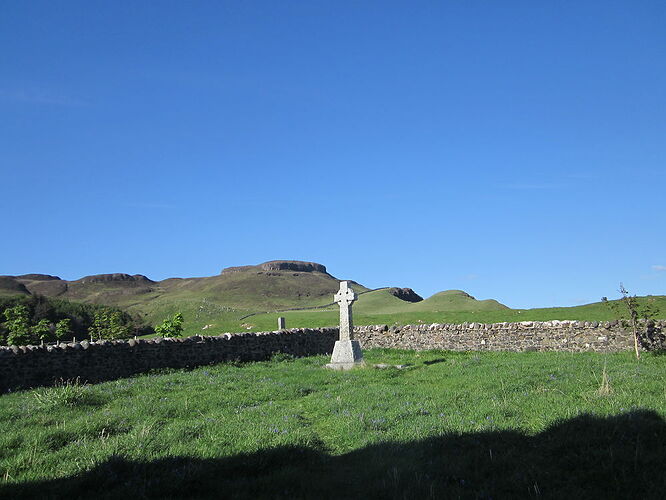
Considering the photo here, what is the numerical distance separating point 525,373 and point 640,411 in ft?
17.5

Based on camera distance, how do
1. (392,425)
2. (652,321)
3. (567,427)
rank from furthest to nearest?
(652,321)
(392,425)
(567,427)

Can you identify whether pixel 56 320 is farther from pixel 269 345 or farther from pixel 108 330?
pixel 269 345

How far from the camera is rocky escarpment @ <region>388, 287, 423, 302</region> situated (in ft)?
399

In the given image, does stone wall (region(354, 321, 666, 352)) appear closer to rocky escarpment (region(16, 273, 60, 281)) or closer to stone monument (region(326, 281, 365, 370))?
stone monument (region(326, 281, 365, 370))

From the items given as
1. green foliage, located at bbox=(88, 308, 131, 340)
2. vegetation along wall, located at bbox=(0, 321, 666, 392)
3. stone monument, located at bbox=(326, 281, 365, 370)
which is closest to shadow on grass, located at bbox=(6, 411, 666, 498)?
stone monument, located at bbox=(326, 281, 365, 370)

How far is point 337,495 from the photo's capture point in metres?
5.38

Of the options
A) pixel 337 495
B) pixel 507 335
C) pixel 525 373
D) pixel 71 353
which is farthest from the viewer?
pixel 507 335

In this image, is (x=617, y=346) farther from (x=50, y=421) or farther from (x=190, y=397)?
(x=50, y=421)

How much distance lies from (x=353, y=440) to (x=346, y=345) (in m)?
10.2

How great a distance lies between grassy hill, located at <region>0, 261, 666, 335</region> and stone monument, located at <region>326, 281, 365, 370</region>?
1510 centimetres

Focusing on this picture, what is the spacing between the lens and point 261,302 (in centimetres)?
13275

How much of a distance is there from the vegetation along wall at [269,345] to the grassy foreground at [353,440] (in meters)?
3.58

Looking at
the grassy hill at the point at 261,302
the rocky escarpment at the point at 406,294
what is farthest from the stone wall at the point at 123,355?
the rocky escarpment at the point at 406,294

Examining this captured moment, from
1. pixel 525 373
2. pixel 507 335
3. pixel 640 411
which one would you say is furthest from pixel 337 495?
pixel 507 335
